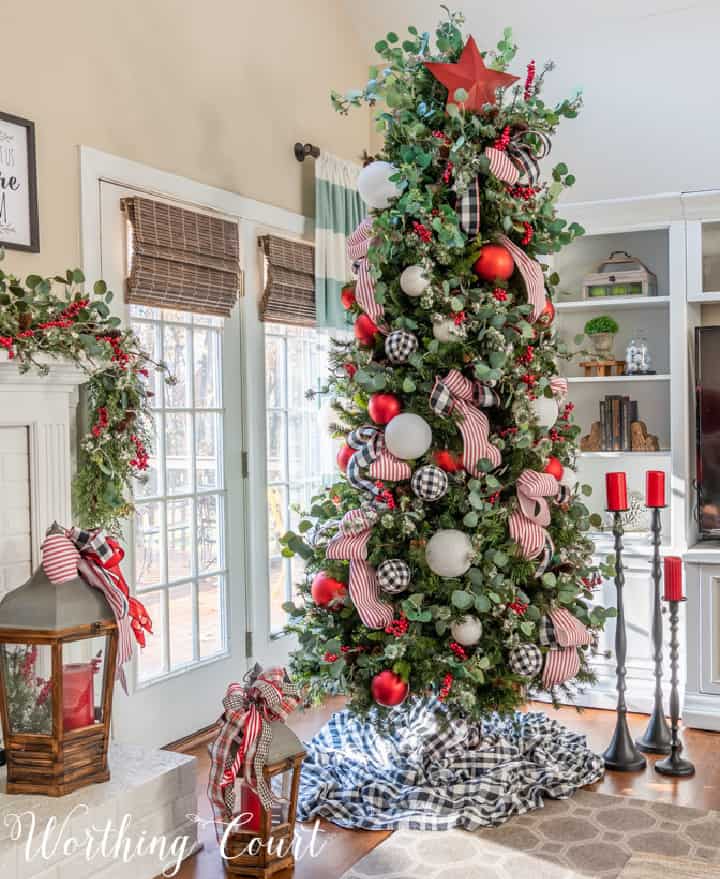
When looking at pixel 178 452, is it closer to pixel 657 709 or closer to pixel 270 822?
pixel 270 822

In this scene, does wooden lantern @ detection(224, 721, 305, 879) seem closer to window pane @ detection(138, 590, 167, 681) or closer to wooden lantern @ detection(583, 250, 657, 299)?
window pane @ detection(138, 590, 167, 681)

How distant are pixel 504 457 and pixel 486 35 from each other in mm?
2641

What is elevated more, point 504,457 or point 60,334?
point 60,334

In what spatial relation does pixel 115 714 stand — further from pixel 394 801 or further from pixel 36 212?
pixel 36 212

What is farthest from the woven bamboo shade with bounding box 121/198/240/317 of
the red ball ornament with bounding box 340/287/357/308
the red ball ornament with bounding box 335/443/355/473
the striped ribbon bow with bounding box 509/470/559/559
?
the striped ribbon bow with bounding box 509/470/559/559

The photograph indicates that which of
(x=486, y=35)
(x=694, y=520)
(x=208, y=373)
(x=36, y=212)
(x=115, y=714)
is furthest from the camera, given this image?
(x=486, y=35)

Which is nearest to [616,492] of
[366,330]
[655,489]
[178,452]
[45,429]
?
[655,489]

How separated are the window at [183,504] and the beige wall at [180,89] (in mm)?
595

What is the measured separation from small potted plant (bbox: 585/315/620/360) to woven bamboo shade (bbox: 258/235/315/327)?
1.28 meters

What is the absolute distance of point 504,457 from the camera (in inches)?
122

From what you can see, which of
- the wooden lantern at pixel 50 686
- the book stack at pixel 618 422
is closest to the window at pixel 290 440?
the book stack at pixel 618 422

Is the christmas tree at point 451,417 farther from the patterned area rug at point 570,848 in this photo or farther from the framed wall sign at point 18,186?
the framed wall sign at point 18,186

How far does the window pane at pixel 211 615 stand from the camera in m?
3.89

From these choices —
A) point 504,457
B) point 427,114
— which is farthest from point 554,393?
point 427,114
